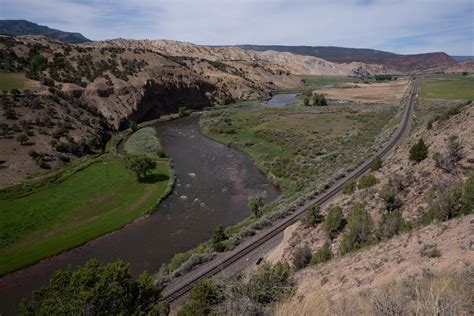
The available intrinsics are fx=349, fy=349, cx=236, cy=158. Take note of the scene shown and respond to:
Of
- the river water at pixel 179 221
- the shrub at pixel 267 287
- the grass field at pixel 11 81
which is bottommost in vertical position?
the river water at pixel 179 221

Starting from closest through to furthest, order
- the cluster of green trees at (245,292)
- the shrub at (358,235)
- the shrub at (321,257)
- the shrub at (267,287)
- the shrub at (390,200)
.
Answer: the cluster of green trees at (245,292)
the shrub at (267,287)
the shrub at (321,257)
the shrub at (358,235)
the shrub at (390,200)

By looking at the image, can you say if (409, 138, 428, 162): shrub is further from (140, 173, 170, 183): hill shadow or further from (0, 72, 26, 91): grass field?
(0, 72, 26, 91): grass field

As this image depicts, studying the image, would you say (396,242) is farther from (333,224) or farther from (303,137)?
(303,137)

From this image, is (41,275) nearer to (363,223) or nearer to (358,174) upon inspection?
(363,223)

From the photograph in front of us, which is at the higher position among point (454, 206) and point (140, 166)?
point (454, 206)

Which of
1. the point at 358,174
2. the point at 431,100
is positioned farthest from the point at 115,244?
the point at 431,100

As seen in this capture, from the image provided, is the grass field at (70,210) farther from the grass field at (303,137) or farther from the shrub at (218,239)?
the grass field at (303,137)

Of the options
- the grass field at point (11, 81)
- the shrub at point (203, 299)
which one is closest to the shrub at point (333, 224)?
the shrub at point (203, 299)

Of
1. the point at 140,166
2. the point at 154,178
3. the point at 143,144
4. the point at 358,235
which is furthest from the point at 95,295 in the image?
the point at 143,144
